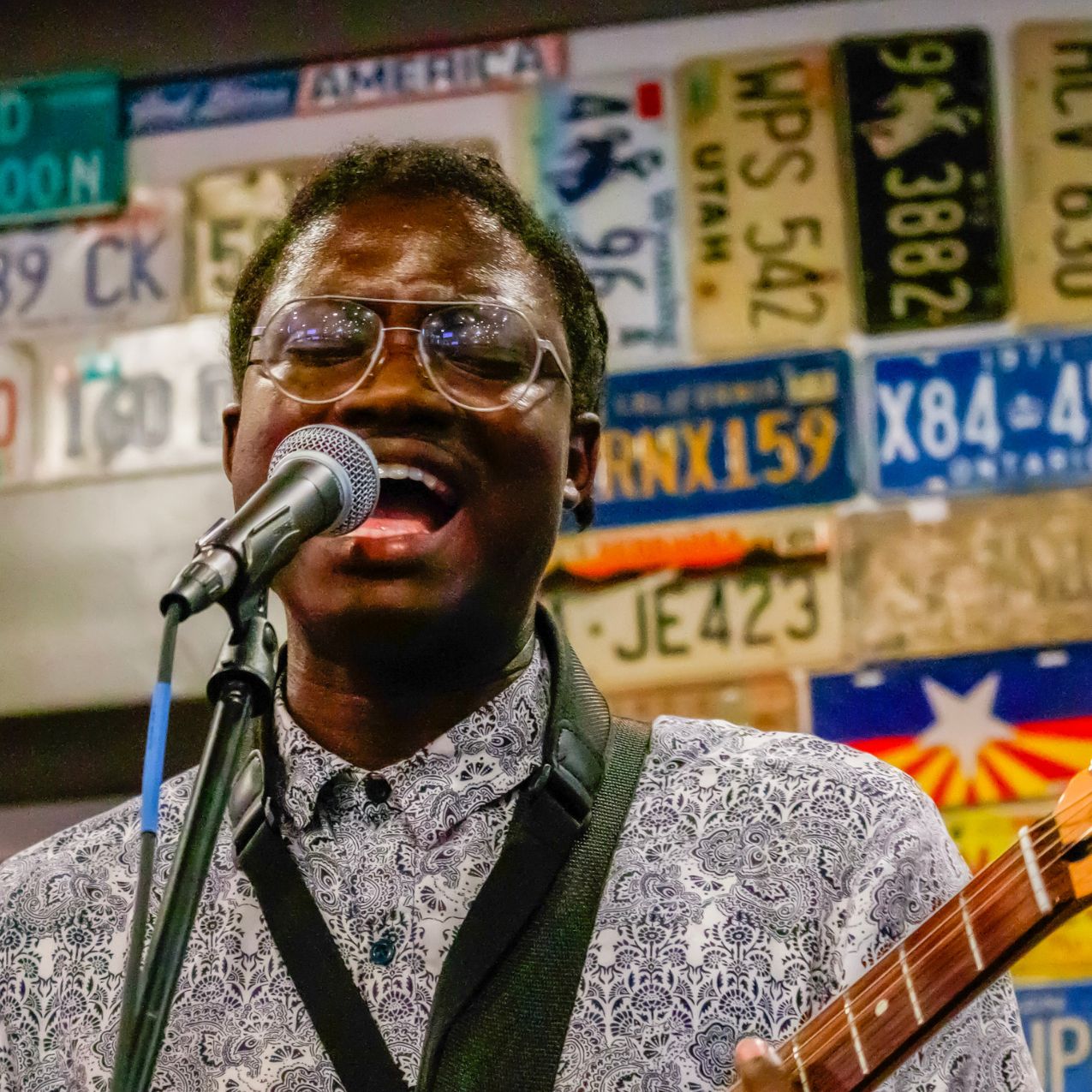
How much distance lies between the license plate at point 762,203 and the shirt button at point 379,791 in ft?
5.98

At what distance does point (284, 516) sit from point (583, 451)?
2.88ft

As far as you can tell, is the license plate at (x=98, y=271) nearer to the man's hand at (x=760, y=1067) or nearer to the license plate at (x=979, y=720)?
the license plate at (x=979, y=720)

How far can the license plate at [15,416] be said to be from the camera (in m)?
3.62

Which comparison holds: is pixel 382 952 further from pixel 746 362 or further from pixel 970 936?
pixel 746 362

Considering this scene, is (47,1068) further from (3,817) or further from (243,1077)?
(3,817)

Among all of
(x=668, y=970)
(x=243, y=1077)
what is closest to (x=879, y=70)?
(x=668, y=970)

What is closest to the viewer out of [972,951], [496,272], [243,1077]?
[972,951]

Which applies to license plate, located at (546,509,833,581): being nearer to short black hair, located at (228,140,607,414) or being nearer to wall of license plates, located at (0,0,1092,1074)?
wall of license plates, located at (0,0,1092,1074)

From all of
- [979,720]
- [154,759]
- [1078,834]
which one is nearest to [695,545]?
[979,720]

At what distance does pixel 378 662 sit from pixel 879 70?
220 cm

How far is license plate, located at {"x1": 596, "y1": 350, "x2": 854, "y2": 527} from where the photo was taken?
3238mm

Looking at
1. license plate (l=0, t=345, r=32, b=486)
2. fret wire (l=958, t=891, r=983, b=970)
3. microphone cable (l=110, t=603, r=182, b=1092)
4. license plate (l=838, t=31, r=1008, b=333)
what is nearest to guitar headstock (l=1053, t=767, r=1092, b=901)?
fret wire (l=958, t=891, r=983, b=970)

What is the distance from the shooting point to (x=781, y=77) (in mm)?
3381

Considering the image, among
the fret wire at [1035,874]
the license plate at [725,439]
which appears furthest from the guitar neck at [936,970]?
the license plate at [725,439]
